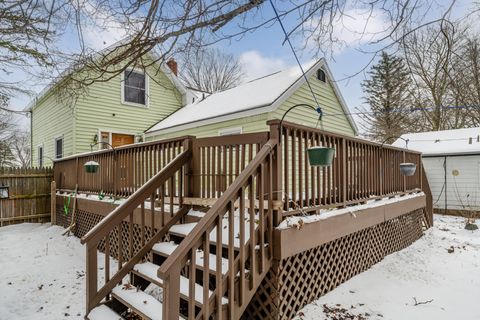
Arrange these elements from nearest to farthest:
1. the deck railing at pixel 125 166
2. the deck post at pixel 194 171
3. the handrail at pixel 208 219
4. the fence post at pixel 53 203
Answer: the handrail at pixel 208 219, the deck post at pixel 194 171, the deck railing at pixel 125 166, the fence post at pixel 53 203

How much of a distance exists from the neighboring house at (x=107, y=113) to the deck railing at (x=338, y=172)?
6862 millimetres

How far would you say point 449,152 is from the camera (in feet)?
34.7

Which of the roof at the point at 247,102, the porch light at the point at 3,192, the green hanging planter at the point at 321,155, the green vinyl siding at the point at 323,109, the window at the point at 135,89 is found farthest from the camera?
the window at the point at 135,89

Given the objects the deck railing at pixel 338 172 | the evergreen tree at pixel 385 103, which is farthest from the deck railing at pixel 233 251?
the evergreen tree at pixel 385 103

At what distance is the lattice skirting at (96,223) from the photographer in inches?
208

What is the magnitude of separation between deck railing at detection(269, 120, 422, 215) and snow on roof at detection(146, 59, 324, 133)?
3.34 metres

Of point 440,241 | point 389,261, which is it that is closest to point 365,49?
point 389,261

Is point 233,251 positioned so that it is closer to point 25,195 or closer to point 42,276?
point 42,276

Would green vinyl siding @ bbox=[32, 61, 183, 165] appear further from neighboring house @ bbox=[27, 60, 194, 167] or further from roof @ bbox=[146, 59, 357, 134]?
roof @ bbox=[146, 59, 357, 134]

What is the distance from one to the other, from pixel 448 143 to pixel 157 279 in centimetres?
1231

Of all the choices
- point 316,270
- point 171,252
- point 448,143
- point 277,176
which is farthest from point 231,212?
point 448,143

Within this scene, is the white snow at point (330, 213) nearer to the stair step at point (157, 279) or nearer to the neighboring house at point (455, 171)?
the stair step at point (157, 279)

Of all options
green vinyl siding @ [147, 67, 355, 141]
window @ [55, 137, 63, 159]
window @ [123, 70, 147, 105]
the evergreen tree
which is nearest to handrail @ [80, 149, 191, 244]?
green vinyl siding @ [147, 67, 355, 141]

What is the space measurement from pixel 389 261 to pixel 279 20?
14.3 feet
